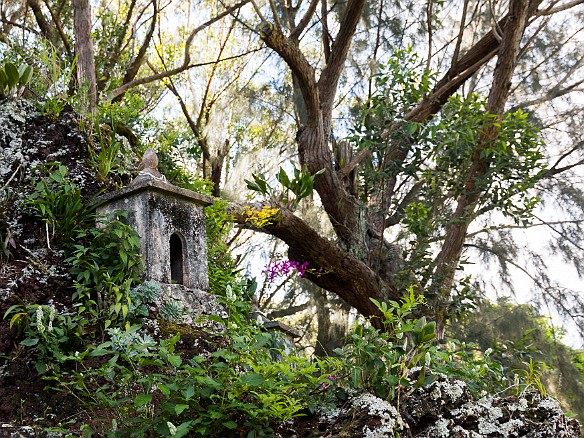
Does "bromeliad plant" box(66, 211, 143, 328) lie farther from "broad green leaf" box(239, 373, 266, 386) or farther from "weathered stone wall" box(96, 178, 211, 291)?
"broad green leaf" box(239, 373, 266, 386)

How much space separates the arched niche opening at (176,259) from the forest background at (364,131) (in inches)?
23.9

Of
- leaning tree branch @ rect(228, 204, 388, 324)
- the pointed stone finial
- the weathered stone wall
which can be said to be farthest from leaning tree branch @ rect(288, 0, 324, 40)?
the weathered stone wall

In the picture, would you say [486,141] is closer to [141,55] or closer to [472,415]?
[472,415]

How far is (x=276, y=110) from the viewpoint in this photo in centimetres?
888

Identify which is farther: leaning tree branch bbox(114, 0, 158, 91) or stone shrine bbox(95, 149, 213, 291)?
leaning tree branch bbox(114, 0, 158, 91)

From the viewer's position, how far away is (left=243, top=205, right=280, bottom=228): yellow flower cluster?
540 cm

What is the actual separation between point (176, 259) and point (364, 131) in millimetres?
2323

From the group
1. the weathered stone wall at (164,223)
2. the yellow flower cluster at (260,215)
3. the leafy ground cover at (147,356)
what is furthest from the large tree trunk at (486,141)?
the weathered stone wall at (164,223)

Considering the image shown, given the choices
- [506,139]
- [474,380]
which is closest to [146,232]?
[474,380]

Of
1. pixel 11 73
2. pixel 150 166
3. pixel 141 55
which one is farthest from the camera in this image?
pixel 141 55

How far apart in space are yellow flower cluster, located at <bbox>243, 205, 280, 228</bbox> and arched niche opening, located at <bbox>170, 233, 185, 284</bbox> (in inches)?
66.5

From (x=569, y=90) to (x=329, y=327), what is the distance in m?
3.85

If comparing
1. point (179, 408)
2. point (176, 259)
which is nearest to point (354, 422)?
point (179, 408)

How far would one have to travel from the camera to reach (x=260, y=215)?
17.6ft
